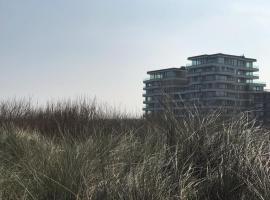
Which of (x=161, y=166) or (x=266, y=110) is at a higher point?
(x=266, y=110)

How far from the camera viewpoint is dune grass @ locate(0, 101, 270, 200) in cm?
463

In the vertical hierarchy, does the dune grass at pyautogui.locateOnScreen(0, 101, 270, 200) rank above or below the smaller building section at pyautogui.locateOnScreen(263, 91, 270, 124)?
below

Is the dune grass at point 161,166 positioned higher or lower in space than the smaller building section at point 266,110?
lower

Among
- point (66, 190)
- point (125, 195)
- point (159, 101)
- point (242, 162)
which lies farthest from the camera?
point (159, 101)

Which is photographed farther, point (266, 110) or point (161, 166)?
point (266, 110)

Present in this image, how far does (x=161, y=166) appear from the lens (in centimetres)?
526

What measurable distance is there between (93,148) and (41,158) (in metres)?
0.72

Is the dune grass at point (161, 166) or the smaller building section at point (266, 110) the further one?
the smaller building section at point (266, 110)

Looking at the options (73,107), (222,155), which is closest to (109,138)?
(222,155)

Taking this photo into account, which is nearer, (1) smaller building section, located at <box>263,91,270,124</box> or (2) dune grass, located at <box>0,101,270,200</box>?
(2) dune grass, located at <box>0,101,270,200</box>

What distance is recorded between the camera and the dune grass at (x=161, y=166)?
463cm

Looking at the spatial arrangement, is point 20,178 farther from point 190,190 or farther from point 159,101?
point 159,101

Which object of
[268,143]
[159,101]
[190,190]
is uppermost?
[159,101]

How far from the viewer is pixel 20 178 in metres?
5.31
